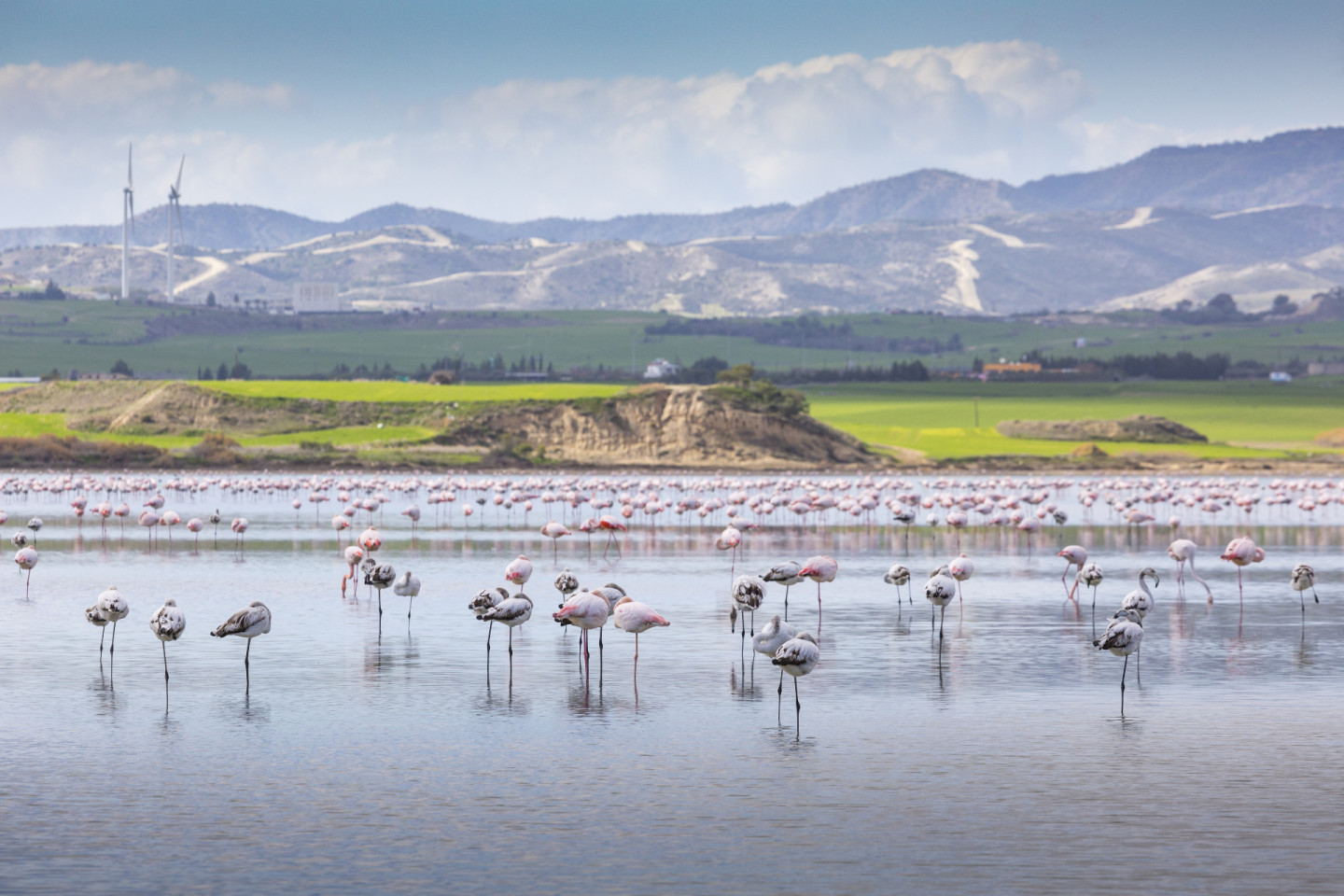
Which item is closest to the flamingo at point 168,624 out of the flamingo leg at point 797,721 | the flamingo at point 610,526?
the flamingo leg at point 797,721

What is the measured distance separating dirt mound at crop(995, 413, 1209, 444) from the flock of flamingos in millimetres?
48406

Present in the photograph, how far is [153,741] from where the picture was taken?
68.1ft

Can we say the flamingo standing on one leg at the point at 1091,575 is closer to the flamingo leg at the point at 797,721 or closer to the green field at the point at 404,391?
the flamingo leg at the point at 797,721

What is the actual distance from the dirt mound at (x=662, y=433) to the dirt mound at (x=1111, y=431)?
26.7 meters

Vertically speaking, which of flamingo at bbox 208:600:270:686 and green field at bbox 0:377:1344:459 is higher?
green field at bbox 0:377:1344:459

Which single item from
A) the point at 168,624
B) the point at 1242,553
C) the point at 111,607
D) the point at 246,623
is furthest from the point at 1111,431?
the point at 168,624

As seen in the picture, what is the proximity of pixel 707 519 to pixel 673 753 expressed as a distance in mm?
52687

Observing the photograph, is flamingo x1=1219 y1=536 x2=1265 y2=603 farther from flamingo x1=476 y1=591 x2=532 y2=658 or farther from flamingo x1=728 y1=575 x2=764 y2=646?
flamingo x1=476 y1=591 x2=532 y2=658

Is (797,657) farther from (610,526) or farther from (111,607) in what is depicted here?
(610,526)

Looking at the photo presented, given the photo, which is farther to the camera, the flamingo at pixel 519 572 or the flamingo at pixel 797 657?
the flamingo at pixel 519 572

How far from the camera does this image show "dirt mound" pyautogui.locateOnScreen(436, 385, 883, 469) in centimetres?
13200

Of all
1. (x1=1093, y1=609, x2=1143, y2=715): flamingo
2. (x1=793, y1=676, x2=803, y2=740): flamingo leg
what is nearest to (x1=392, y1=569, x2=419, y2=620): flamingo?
(x1=793, y1=676, x2=803, y2=740): flamingo leg

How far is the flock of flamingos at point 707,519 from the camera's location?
24484 mm

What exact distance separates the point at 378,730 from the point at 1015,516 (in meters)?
45.0
